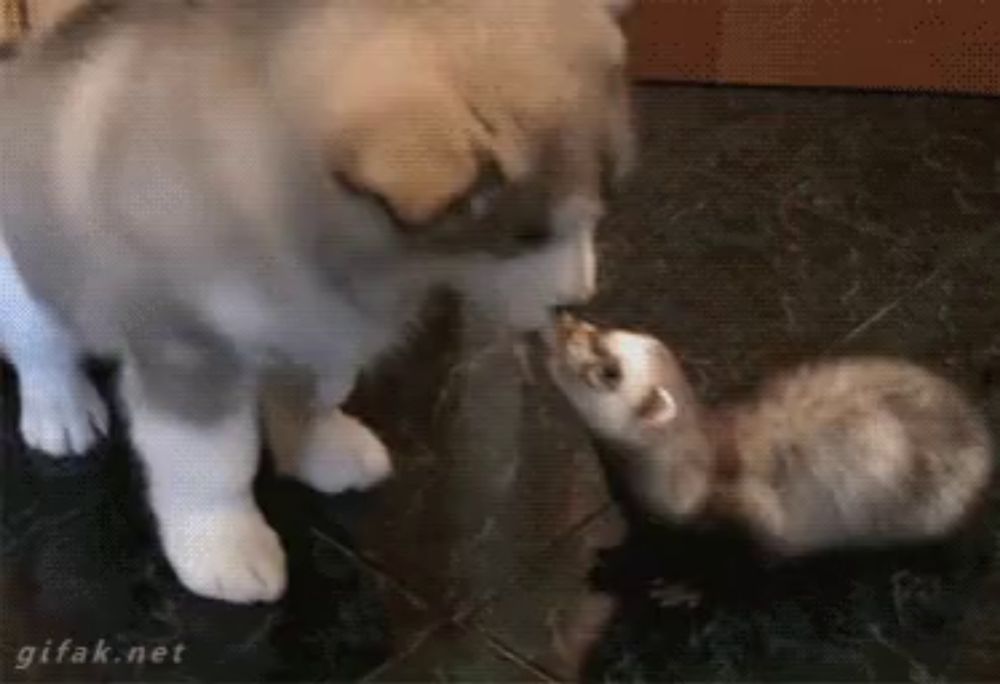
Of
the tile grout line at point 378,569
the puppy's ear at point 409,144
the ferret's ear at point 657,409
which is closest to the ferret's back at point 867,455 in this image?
the ferret's ear at point 657,409

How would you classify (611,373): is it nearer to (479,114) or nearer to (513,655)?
(513,655)

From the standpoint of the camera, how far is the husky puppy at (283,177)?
1.12m

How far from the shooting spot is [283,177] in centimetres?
118

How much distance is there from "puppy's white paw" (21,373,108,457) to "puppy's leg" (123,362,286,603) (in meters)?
0.17

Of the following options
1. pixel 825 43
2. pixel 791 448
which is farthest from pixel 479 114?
pixel 825 43

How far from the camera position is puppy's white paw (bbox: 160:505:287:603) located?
153 centimetres

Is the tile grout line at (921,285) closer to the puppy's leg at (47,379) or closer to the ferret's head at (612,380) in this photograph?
the ferret's head at (612,380)

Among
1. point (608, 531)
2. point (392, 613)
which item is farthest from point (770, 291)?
point (392, 613)

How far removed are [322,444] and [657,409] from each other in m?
0.35

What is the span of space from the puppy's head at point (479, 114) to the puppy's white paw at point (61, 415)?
64 cm

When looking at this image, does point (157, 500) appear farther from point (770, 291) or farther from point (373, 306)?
point (770, 291)

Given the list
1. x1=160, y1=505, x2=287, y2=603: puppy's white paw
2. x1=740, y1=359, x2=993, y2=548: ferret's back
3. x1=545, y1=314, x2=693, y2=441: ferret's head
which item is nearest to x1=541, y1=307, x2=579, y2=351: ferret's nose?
x1=545, y1=314, x2=693, y2=441: ferret's head

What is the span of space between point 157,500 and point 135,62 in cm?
46

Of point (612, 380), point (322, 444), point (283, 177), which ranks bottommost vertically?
point (322, 444)
